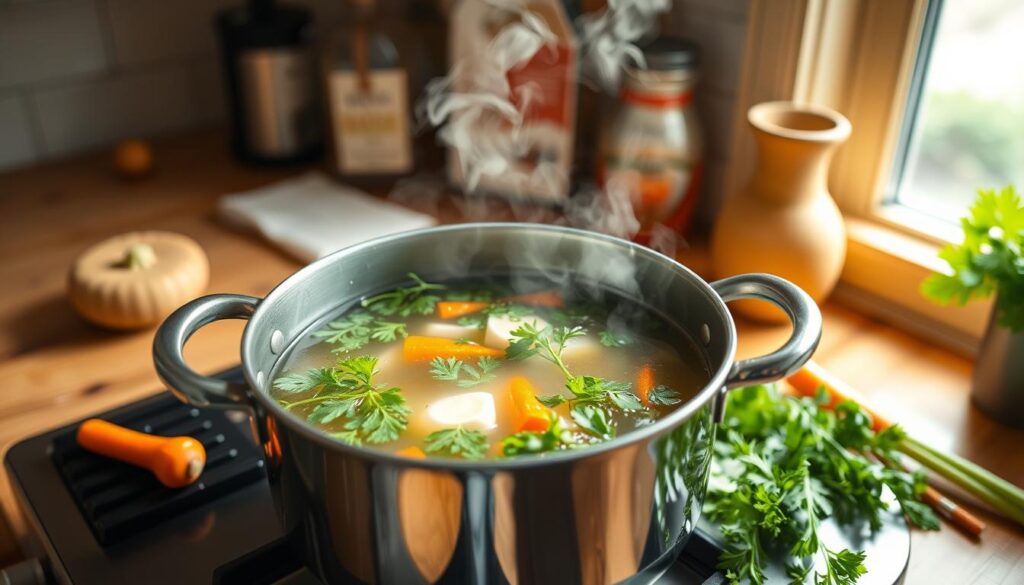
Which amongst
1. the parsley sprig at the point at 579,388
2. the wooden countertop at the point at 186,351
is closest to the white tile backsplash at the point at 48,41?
the wooden countertop at the point at 186,351

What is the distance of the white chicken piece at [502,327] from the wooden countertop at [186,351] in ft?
1.25

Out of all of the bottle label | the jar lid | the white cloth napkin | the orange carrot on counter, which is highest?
the jar lid

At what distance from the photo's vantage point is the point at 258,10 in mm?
1475

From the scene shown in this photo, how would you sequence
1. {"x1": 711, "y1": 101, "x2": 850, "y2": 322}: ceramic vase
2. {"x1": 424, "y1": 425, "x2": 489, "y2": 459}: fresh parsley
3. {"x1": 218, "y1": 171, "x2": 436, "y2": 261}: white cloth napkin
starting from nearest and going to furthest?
{"x1": 424, "y1": 425, "x2": 489, "y2": 459}: fresh parsley
{"x1": 711, "y1": 101, "x2": 850, "y2": 322}: ceramic vase
{"x1": 218, "y1": 171, "x2": 436, "y2": 261}: white cloth napkin

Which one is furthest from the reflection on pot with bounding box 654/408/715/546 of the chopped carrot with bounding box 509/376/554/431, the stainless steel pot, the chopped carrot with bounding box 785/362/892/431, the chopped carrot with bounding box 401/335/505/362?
the chopped carrot with bounding box 785/362/892/431

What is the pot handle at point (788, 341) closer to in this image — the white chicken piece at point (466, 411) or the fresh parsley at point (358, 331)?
the white chicken piece at point (466, 411)

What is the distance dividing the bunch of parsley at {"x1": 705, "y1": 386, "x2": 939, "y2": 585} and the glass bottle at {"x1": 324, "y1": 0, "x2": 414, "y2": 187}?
0.77 metres

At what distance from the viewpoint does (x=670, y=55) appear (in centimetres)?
117

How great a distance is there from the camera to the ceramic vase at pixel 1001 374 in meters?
0.93

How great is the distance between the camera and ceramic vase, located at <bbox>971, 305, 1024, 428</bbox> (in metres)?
0.93

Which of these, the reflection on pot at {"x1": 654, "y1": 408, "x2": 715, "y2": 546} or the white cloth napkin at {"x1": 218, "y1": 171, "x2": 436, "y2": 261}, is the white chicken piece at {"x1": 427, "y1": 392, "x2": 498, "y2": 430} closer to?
the reflection on pot at {"x1": 654, "y1": 408, "x2": 715, "y2": 546}

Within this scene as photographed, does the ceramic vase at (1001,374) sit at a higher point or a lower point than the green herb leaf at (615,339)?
lower

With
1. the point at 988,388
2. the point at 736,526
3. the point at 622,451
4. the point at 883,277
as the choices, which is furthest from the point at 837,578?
the point at 883,277

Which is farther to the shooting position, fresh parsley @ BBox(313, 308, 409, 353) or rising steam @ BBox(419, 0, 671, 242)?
rising steam @ BBox(419, 0, 671, 242)
